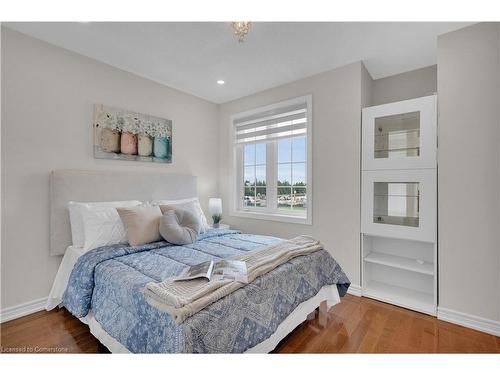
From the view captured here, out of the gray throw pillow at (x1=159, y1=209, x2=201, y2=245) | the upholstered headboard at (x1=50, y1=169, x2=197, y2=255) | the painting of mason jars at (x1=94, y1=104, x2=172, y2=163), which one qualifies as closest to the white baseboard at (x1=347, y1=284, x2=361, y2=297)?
the gray throw pillow at (x1=159, y1=209, x2=201, y2=245)

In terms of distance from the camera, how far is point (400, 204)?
2457 mm

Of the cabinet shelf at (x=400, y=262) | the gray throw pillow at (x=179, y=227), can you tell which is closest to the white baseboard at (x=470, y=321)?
the cabinet shelf at (x=400, y=262)

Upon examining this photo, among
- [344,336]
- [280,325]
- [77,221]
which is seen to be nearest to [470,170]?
[344,336]

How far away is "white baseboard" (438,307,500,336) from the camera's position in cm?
190

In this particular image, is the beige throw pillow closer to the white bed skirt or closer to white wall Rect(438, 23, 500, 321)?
the white bed skirt

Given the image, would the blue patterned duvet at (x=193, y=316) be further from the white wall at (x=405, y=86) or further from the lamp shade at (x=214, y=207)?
the white wall at (x=405, y=86)

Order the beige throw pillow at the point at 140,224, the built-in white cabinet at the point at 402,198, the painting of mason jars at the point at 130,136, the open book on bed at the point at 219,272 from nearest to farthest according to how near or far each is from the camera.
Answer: the open book on bed at the point at 219,272 < the beige throw pillow at the point at 140,224 < the built-in white cabinet at the point at 402,198 < the painting of mason jars at the point at 130,136

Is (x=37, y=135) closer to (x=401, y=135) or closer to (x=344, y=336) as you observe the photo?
(x=344, y=336)

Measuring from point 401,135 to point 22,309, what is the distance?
3.87 meters

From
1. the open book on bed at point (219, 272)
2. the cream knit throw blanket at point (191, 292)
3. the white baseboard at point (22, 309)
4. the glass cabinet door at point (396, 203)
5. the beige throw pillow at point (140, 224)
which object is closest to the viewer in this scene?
the cream knit throw blanket at point (191, 292)

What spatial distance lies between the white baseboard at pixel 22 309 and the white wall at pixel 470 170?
3.62 m

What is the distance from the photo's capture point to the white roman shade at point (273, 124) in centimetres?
307
